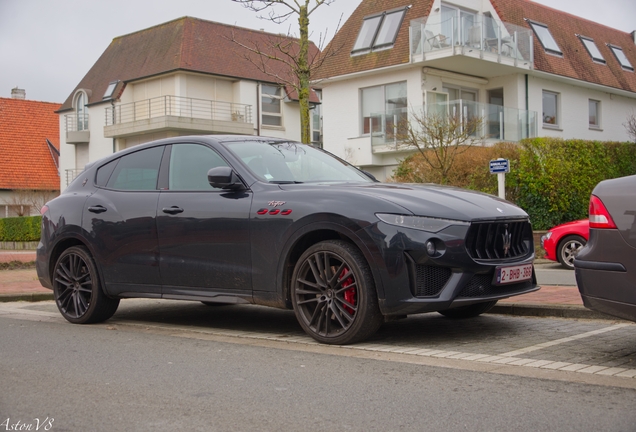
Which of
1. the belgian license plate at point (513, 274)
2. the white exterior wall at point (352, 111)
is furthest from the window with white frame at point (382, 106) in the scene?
the belgian license plate at point (513, 274)

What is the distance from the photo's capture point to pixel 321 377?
5.20 meters

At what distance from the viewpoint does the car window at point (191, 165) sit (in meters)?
7.29

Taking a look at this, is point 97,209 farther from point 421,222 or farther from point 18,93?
point 18,93

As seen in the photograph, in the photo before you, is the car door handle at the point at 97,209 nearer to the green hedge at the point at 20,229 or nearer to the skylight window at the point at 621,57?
the green hedge at the point at 20,229

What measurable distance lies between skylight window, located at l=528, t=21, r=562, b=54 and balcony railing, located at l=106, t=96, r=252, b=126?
13.7 meters

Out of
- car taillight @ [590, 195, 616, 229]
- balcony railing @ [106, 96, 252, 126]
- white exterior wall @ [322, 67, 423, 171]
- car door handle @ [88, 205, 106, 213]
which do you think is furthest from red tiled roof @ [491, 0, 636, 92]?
car taillight @ [590, 195, 616, 229]

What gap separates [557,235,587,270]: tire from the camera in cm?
1474

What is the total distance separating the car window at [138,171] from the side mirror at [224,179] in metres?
1.06

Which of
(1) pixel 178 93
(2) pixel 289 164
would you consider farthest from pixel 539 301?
(1) pixel 178 93

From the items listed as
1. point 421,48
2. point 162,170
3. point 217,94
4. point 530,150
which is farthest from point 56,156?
point 162,170

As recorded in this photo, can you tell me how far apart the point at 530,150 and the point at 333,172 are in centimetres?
1305

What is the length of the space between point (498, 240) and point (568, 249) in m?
9.17

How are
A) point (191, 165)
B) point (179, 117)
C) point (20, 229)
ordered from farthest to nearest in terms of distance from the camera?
point (179, 117) < point (20, 229) < point (191, 165)

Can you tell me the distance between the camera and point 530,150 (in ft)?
63.8
